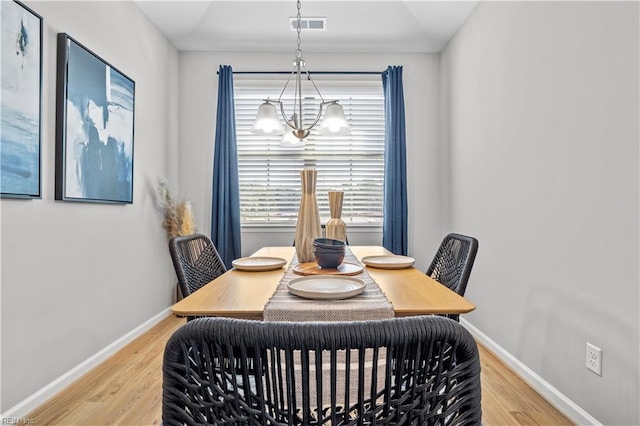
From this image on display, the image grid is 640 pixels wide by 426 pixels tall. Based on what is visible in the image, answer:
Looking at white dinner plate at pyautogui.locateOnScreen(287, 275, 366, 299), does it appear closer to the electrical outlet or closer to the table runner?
the table runner

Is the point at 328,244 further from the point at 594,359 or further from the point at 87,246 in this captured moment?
the point at 87,246

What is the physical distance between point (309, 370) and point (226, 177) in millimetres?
3342

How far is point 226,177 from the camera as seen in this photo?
3.75 metres

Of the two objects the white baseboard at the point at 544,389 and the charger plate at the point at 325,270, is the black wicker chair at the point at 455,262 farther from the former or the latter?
the white baseboard at the point at 544,389

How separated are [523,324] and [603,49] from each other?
1.52 m

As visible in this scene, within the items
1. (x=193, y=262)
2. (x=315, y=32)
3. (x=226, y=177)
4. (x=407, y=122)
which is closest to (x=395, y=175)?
(x=407, y=122)

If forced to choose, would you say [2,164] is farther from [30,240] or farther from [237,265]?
[237,265]

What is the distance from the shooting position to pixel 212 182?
3863mm

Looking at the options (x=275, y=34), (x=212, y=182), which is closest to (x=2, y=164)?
(x=212, y=182)

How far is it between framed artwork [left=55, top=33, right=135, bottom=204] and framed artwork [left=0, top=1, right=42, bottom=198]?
164 millimetres

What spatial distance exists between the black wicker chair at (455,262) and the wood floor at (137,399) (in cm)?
69

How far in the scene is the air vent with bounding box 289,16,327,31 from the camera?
341 centimetres

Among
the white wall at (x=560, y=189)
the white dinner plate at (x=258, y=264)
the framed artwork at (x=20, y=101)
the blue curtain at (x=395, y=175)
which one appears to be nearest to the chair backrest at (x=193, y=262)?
the white dinner plate at (x=258, y=264)

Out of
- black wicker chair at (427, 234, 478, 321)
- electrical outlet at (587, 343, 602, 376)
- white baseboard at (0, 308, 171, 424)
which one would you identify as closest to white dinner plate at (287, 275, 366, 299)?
black wicker chair at (427, 234, 478, 321)
